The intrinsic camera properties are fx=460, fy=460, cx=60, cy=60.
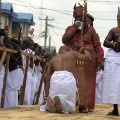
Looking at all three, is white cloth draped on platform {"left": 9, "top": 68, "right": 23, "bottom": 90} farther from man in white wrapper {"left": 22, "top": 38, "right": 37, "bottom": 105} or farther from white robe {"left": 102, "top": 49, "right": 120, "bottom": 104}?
white robe {"left": 102, "top": 49, "right": 120, "bottom": 104}

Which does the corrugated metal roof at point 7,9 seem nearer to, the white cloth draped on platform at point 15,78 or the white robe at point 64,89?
the white cloth draped on platform at point 15,78

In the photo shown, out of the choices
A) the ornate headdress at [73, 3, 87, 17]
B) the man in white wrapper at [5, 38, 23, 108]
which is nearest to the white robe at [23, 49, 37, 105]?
the man in white wrapper at [5, 38, 23, 108]

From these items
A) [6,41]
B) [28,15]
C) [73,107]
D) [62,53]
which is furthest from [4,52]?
[28,15]

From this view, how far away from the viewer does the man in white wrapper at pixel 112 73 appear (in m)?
7.10

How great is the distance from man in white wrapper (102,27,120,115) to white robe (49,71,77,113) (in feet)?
2.01

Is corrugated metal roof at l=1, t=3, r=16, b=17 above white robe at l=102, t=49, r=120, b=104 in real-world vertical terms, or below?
above

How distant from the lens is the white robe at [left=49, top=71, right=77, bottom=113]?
6.71 m

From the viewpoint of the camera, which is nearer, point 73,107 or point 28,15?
→ point 73,107

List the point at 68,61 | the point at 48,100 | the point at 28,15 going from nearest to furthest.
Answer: the point at 48,100, the point at 68,61, the point at 28,15

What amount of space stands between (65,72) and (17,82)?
2.21 m

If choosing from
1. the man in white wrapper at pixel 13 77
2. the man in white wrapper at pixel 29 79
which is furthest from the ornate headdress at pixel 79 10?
the man in white wrapper at pixel 29 79

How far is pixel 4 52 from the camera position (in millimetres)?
7824

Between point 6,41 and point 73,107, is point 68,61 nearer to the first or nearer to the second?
point 73,107

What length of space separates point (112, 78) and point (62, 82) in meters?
0.86
